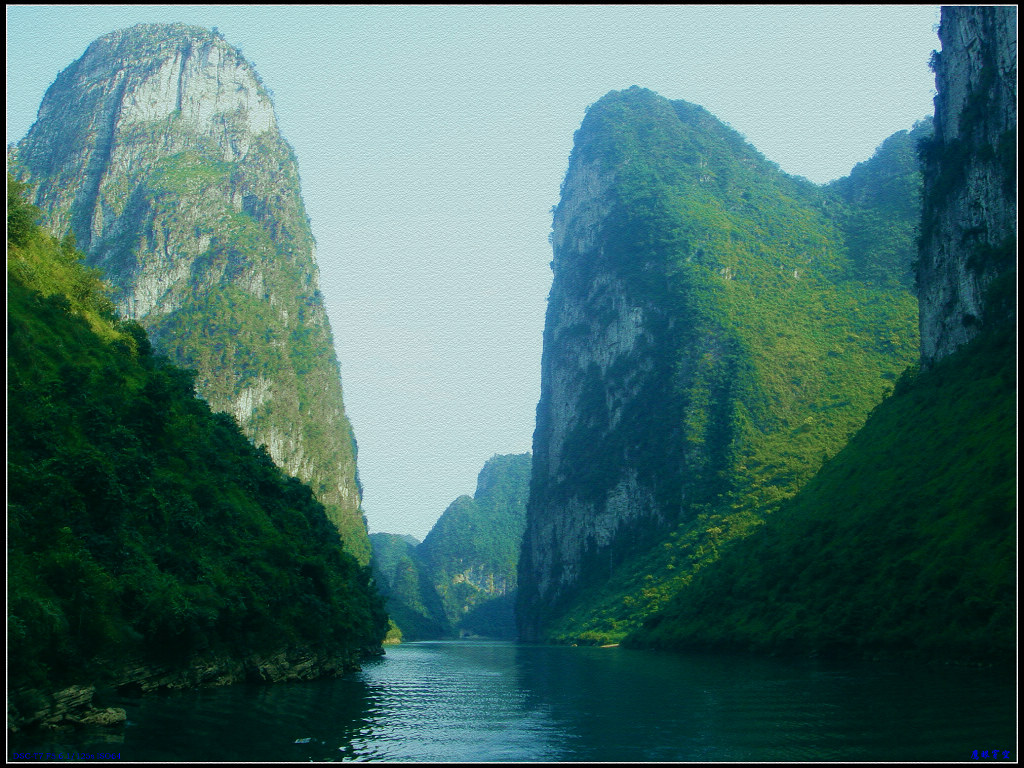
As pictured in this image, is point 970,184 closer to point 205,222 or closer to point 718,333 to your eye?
point 718,333

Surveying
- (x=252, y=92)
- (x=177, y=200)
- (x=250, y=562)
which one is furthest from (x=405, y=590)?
(x=250, y=562)

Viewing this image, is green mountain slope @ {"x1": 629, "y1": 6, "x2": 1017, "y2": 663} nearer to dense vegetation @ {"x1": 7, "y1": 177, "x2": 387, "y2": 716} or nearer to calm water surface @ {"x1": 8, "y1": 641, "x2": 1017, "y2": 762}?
calm water surface @ {"x1": 8, "y1": 641, "x2": 1017, "y2": 762}

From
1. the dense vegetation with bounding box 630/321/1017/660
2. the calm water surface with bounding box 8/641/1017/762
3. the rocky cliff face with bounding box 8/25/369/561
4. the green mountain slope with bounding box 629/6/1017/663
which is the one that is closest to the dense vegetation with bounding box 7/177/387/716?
the calm water surface with bounding box 8/641/1017/762

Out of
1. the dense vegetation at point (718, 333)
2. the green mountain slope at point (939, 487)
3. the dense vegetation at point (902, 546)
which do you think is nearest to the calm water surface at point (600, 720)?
the dense vegetation at point (902, 546)

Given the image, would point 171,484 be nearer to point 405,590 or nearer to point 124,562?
point 124,562

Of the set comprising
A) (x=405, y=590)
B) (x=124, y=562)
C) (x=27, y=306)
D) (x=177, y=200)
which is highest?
(x=177, y=200)

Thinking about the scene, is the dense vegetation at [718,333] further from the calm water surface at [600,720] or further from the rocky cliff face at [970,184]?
the calm water surface at [600,720]
